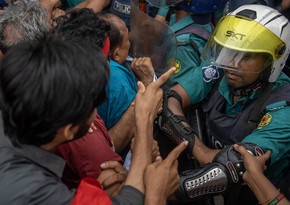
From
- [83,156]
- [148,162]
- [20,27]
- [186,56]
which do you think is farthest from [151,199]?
[186,56]

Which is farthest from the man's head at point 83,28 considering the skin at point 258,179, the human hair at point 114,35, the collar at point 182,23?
the collar at point 182,23

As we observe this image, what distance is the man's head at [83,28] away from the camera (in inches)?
85.6

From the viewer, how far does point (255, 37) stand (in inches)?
99.8

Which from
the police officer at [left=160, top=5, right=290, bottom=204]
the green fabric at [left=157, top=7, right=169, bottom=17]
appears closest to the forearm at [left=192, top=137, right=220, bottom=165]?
the police officer at [left=160, top=5, right=290, bottom=204]

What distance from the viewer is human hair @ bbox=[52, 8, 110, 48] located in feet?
7.14

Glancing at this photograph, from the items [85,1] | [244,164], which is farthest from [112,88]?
[85,1]

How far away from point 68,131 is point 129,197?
37 centimetres

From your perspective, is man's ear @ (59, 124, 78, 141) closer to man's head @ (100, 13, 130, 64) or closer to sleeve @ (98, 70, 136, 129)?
sleeve @ (98, 70, 136, 129)

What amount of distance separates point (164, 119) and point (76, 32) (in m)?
0.93

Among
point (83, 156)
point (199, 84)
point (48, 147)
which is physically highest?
point (48, 147)

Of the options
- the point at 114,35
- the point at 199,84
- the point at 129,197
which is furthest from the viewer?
the point at 199,84

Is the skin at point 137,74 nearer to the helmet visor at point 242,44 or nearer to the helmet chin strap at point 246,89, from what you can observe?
the helmet visor at point 242,44

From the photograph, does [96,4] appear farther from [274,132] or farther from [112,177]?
[112,177]

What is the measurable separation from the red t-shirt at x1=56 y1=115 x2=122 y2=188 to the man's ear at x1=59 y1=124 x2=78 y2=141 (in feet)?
1.07
